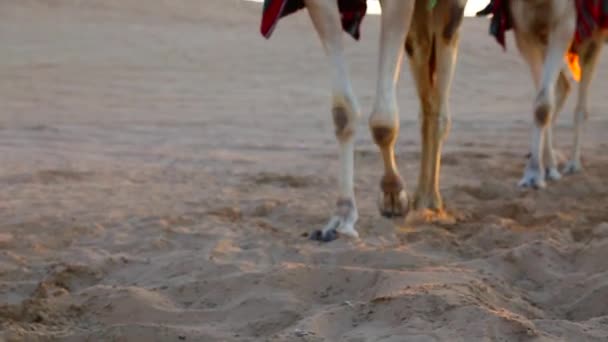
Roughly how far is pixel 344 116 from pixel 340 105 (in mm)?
61

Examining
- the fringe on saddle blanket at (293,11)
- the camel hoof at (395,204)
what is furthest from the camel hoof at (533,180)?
the camel hoof at (395,204)

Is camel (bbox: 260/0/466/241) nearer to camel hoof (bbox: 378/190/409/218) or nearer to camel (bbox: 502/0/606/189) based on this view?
camel hoof (bbox: 378/190/409/218)

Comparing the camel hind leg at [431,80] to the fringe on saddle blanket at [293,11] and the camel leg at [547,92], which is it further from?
the camel leg at [547,92]

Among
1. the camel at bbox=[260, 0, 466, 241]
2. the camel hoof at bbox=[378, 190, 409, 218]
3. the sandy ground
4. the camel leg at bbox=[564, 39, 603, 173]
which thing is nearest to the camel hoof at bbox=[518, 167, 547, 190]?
the sandy ground

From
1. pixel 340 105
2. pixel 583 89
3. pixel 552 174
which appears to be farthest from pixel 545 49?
pixel 340 105

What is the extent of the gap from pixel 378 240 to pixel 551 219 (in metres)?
1.32

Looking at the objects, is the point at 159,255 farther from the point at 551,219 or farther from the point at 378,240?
the point at 551,219

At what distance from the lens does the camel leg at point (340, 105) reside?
566 centimetres

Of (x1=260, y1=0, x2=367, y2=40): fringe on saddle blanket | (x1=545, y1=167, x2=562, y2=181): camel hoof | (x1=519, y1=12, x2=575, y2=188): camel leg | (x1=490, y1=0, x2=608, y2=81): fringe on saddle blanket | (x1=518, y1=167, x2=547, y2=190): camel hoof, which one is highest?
(x1=260, y1=0, x2=367, y2=40): fringe on saddle blanket

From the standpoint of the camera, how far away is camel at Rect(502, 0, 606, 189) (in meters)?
8.17

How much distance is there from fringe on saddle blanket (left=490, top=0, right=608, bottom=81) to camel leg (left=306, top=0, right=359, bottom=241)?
10.4 ft

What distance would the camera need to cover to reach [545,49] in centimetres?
900

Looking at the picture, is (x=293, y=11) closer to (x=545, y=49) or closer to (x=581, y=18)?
(x=581, y=18)

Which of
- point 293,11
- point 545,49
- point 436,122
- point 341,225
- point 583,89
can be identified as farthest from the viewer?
point 583,89
